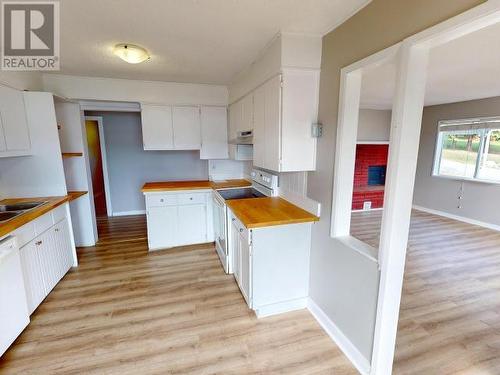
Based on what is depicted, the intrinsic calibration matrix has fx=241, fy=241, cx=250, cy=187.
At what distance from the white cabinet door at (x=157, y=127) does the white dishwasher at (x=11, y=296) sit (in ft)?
6.96

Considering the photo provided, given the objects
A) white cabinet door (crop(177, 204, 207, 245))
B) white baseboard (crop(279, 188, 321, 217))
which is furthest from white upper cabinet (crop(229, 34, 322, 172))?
white cabinet door (crop(177, 204, 207, 245))

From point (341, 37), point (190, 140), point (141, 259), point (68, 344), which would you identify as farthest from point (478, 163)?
point (68, 344)

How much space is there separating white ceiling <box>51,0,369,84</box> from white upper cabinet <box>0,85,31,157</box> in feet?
2.07

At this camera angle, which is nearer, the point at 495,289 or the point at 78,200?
the point at 495,289

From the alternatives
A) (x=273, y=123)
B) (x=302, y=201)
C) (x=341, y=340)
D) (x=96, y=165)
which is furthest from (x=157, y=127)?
(x=341, y=340)

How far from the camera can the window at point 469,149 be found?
14.7 feet

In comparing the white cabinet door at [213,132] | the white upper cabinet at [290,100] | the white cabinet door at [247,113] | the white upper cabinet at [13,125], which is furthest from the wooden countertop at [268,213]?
the white upper cabinet at [13,125]

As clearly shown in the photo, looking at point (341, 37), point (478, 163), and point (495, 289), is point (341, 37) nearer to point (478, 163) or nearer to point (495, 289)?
point (495, 289)

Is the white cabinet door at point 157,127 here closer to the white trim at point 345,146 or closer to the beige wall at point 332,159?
the beige wall at point 332,159

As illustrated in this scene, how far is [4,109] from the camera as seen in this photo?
7.79 ft

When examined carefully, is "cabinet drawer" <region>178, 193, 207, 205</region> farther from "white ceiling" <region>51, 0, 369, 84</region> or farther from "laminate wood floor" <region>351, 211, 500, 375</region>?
"laminate wood floor" <region>351, 211, 500, 375</region>

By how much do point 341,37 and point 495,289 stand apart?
3160mm

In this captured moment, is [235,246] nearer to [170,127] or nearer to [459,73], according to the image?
[170,127]

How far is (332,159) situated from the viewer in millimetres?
1928
